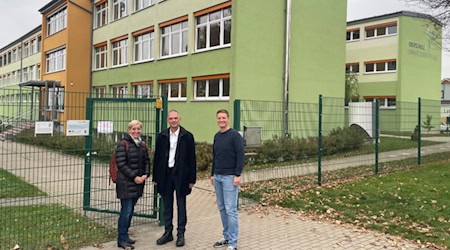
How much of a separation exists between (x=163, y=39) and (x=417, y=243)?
61.6 feet

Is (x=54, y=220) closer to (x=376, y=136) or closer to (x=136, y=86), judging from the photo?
(x=376, y=136)

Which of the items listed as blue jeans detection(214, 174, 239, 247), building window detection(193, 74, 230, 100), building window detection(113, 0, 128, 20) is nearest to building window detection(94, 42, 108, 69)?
Result: building window detection(113, 0, 128, 20)

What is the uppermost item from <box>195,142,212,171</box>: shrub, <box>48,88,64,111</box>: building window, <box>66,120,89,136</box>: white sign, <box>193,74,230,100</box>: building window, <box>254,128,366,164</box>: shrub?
<box>193,74,230,100</box>: building window

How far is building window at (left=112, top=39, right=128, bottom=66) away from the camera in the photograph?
26375mm

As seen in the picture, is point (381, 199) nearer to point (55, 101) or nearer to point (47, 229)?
point (47, 229)

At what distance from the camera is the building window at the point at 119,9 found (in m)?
26.5

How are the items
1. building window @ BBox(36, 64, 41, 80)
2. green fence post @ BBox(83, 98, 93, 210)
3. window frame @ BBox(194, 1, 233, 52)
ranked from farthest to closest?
building window @ BBox(36, 64, 41, 80) → window frame @ BBox(194, 1, 233, 52) → green fence post @ BBox(83, 98, 93, 210)

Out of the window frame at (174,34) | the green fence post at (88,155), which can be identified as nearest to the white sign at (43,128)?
the green fence post at (88,155)

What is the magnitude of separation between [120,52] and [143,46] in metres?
3.43

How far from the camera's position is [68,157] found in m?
5.81

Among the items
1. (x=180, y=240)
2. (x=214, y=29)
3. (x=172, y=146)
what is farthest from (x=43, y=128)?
(x=214, y=29)

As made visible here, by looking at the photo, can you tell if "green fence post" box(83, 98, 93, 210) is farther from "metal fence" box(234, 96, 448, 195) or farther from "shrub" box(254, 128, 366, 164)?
"shrub" box(254, 128, 366, 164)

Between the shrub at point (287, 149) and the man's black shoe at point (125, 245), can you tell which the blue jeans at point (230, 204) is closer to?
the man's black shoe at point (125, 245)

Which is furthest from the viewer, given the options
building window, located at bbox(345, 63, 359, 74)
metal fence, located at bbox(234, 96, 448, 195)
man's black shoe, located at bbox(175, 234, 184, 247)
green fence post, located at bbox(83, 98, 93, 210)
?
building window, located at bbox(345, 63, 359, 74)
